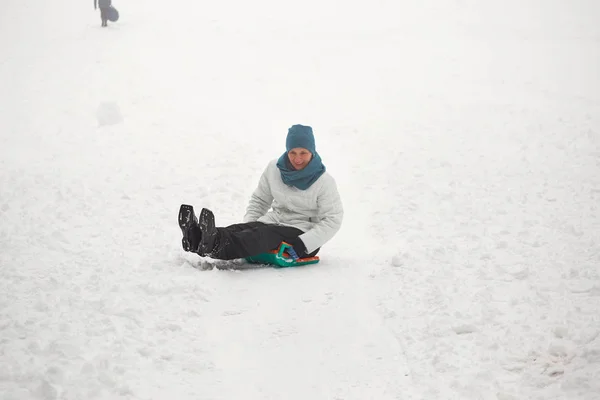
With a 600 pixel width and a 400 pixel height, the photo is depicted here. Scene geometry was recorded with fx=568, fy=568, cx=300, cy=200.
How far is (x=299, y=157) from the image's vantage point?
524 cm

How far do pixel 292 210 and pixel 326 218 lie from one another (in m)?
0.35

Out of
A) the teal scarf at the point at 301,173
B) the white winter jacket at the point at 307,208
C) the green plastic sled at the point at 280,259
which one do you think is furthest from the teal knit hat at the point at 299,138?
the green plastic sled at the point at 280,259

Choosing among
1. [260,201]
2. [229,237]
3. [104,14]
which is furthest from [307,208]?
[104,14]

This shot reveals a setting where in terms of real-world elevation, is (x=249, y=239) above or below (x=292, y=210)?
Answer: below

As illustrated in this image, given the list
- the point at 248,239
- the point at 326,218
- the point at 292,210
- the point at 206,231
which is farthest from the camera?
the point at 292,210

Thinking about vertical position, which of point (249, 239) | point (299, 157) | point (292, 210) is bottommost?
point (249, 239)

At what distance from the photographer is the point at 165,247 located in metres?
5.70

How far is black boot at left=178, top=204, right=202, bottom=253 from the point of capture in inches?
177

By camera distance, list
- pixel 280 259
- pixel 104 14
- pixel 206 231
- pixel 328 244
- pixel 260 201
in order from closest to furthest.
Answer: pixel 206 231 < pixel 280 259 < pixel 260 201 < pixel 328 244 < pixel 104 14

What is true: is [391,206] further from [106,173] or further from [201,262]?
[106,173]

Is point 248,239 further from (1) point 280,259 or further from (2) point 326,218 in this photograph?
(2) point 326,218

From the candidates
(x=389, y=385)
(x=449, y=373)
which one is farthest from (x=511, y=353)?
(x=389, y=385)

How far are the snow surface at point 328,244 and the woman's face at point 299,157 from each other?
97 cm

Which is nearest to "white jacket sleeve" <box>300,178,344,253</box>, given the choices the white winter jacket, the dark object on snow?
the white winter jacket
